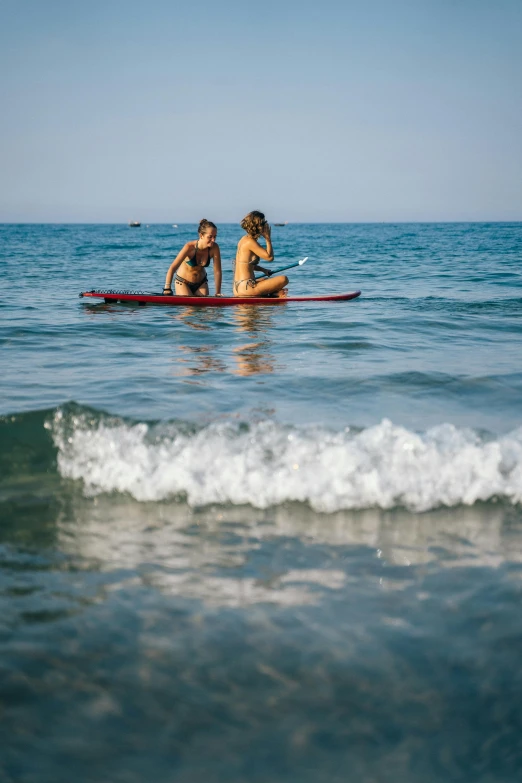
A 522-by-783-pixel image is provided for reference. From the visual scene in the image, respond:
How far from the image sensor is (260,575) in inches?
126

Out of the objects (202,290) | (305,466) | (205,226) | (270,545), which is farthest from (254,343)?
(270,545)

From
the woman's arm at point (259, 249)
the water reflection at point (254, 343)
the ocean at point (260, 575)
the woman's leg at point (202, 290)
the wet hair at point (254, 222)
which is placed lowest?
the ocean at point (260, 575)

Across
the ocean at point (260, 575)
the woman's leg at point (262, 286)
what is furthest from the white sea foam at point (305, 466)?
the woman's leg at point (262, 286)

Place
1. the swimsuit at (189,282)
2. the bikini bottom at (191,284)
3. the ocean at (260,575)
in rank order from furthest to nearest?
the bikini bottom at (191,284) → the swimsuit at (189,282) → the ocean at (260,575)

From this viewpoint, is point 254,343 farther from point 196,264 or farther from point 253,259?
point 196,264

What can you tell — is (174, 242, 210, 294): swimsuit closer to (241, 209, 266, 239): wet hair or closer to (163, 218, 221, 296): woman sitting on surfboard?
(163, 218, 221, 296): woman sitting on surfboard

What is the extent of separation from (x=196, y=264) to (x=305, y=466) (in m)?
8.41

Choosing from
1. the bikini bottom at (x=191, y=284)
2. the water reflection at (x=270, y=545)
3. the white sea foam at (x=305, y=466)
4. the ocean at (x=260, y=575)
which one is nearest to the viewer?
the ocean at (x=260, y=575)

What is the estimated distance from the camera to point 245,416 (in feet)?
17.5

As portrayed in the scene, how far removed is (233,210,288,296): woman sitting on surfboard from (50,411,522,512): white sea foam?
7.28 m

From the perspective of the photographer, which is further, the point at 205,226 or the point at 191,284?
the point at 191,284

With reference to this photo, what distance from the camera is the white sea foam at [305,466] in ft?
13.2

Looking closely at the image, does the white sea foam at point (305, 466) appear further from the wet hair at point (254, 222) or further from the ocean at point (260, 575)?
the wet hair at point (254, 222)

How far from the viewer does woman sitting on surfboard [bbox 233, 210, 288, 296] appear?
1144 cm
